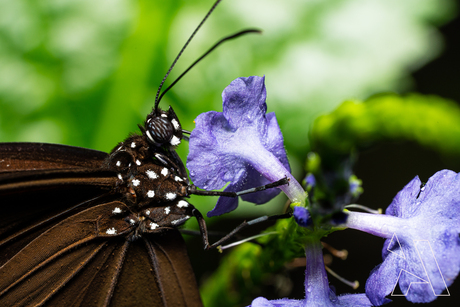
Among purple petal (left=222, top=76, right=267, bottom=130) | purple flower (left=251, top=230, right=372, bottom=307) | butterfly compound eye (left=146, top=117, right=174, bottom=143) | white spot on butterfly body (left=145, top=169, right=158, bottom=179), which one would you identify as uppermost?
butterfly compound eye (left=146, top=117, right=174, bottom=143)

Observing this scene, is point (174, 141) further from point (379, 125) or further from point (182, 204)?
point (379, 125)

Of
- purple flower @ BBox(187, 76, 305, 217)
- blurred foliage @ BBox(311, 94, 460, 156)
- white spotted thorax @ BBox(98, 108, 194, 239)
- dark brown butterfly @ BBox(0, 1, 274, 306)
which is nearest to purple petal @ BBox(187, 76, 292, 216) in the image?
purple flower @ BBox(187, 76, 305, 217)

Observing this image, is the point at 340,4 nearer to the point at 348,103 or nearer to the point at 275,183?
the point at 275,183

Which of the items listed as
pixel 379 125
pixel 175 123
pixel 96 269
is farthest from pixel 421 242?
pixel 96 269

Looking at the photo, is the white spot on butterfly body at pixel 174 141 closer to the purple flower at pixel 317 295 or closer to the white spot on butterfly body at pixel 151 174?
the white spot on butterfly body at pixel 151 174

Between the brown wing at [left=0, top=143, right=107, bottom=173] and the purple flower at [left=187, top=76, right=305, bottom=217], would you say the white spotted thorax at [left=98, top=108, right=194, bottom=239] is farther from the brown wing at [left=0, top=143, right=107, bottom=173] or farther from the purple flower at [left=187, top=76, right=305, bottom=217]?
the purple flower at [left=187, top=76, right=305, bottom=217]

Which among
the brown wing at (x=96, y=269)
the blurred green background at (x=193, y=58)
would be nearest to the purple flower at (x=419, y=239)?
the brown wing at (x=96, y=269)
